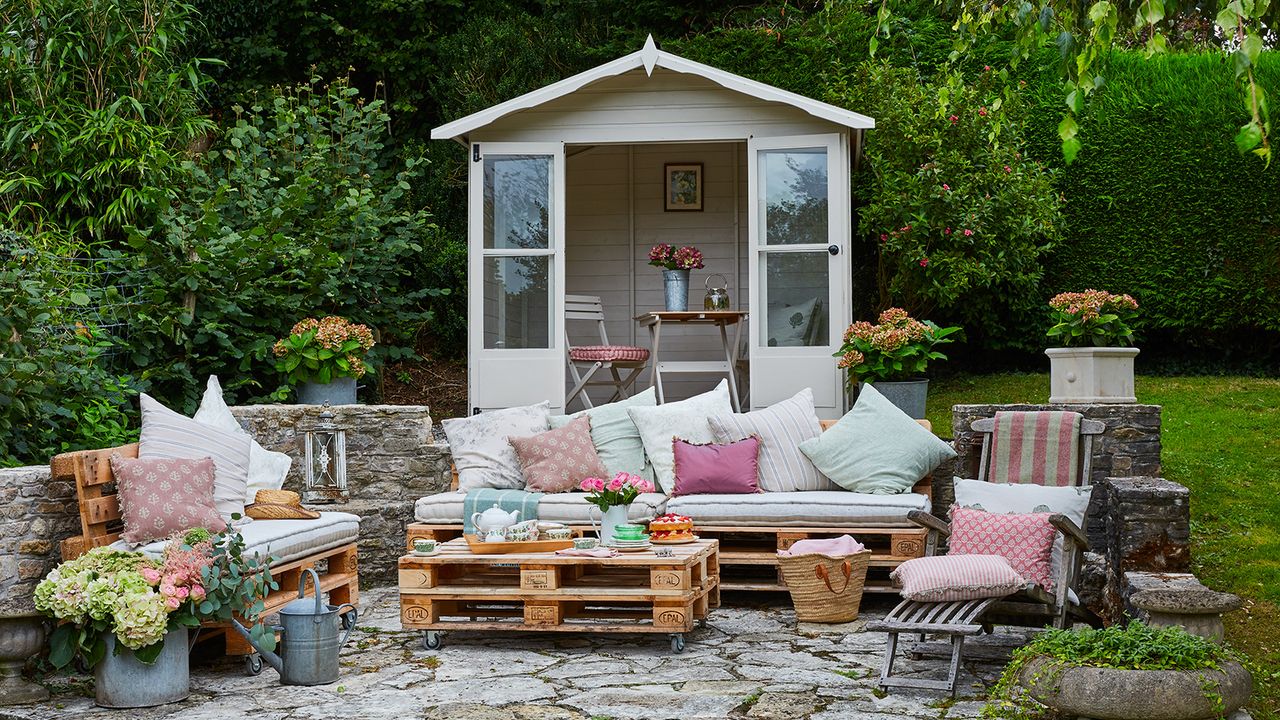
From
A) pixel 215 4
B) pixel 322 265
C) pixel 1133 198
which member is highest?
pixel 215 4

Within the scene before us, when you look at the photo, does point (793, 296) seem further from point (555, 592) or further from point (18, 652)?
point (18, 652)

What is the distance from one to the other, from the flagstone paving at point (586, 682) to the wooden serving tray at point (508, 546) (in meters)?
0.40

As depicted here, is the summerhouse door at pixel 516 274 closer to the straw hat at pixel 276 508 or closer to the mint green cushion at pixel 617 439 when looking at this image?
the mint green cushion at pixel 617 439

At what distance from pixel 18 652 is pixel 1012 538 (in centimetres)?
367

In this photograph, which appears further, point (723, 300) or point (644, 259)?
point (644, 259)

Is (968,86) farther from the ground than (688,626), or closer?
farther from the ground

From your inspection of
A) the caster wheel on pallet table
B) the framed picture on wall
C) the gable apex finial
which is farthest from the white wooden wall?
the caster wheel on pallet table

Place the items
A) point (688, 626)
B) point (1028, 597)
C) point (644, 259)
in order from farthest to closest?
point (644, 259) → point (688, 626) → point (1028, 597)

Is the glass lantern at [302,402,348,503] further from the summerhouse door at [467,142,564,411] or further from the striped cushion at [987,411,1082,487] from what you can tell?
the striped cushion at [987,411,1082,487]

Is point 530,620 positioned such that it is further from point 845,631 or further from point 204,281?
point 204,281

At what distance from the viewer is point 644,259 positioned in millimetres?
10375

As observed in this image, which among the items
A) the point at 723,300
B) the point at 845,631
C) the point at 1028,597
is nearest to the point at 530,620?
the point at 845,631

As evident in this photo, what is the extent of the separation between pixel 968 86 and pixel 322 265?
4994 millimetres

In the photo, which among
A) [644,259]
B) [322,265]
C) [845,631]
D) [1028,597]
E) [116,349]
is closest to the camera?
[1028,597]
